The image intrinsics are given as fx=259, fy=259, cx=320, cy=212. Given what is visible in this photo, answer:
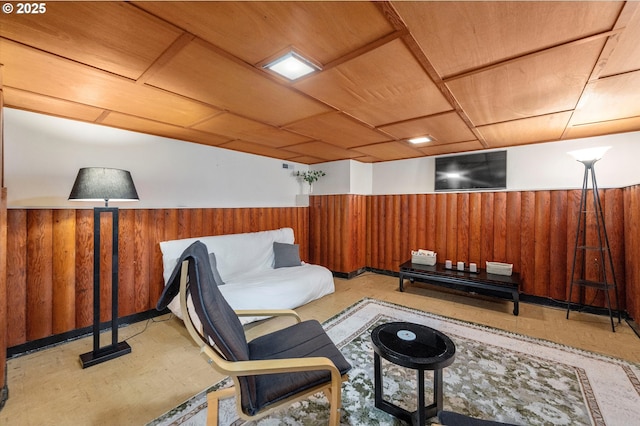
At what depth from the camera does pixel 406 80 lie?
1.93 metres

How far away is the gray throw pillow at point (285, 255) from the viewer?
4.00 m

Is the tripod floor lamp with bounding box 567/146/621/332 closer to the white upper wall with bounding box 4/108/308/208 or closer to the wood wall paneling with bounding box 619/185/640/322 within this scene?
the wood wall paneling with bounding box 619/185/640/322

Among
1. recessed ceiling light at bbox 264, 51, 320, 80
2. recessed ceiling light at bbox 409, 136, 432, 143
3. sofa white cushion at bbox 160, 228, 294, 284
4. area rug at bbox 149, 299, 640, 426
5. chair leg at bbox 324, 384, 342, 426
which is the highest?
recessed ceiling light at bbox 409, 136, 432, 143

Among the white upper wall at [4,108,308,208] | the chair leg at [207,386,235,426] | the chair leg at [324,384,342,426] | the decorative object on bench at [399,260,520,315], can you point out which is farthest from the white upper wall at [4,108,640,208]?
the chair leg at [324,384,342,426]

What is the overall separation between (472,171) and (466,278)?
1723 millimetres

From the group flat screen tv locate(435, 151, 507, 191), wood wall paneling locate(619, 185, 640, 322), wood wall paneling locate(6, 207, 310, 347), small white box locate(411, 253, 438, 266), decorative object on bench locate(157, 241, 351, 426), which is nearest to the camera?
decorative object on bench locate(157, 241, 351, 426)

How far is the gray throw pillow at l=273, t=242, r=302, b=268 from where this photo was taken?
13.1 feet

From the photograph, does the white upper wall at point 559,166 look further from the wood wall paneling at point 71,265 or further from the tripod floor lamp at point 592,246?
the wood wall paneling at point 71,265

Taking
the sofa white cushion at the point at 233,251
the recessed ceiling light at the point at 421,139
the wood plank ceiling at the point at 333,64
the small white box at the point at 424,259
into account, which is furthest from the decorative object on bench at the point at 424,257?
Result: the sofa white cushion at the point at 233,251

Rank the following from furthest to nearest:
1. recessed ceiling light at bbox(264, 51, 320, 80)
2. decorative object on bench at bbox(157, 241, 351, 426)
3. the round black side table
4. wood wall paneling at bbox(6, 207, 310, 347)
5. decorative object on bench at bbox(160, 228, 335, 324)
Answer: decorative object on bench at bbox(160, 228, 335, 324), wood wall paneling at bbox(6, 207, 310, 347), recessed ceiling light at bbox(264, 51, 320, 80), the round black side table, decorative object on bench at bbox(157, 241, 351, 426)

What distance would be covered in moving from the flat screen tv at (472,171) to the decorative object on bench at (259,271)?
2.58m

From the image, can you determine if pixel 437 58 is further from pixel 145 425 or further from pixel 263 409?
pixel 145 425

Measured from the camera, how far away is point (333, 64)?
67.1 inches

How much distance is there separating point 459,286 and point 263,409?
3.37 m
